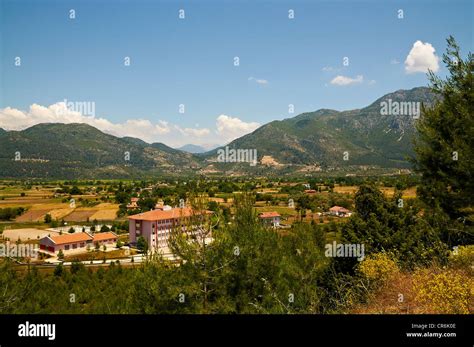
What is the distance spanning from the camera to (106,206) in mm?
72500

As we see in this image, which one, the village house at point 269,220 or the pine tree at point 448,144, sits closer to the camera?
the pine tree at point 448,144

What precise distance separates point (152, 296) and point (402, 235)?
33.5 ft

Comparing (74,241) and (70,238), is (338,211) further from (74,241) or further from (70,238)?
(70,238)

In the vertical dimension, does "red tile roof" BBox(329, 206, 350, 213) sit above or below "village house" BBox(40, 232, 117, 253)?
above

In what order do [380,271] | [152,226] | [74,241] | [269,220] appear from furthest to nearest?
[74,241] → [152,226] → [269,220] → [380,271]

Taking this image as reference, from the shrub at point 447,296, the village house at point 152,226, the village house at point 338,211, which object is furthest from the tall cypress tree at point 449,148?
the village house at point 338,211

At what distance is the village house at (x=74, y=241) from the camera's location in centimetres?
4700

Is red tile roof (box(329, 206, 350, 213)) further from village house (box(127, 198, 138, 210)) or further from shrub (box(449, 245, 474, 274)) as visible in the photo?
shrub (box(449, 245, 474, 274))

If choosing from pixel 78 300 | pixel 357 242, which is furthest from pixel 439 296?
pixel 78 300

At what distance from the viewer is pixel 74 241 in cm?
4925

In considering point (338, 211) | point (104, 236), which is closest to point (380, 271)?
point (104, 236)

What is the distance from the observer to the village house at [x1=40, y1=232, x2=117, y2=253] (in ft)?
154

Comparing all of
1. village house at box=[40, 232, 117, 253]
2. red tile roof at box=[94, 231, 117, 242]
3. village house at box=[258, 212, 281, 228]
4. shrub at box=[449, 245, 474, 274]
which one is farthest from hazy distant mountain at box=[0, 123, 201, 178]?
shrub at box=[449, 245, 474, 274]

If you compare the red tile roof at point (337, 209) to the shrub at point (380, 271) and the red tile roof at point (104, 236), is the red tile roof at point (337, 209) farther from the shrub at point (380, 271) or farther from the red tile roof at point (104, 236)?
the shrub at point (380, 271)
